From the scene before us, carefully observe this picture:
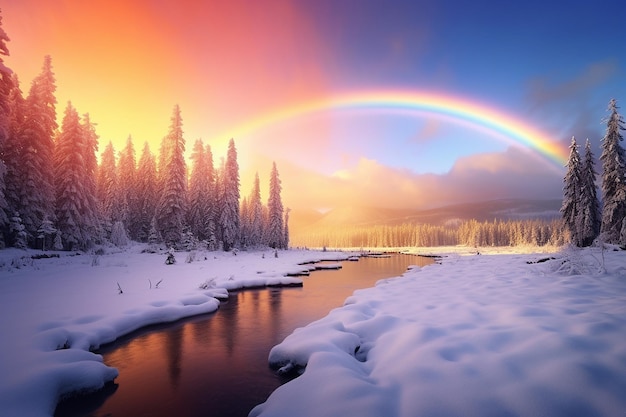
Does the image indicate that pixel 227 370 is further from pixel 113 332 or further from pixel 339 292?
pixel 339 292

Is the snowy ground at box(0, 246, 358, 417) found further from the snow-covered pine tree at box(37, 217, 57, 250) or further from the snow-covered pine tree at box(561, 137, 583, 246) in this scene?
the snow-covered pine tree at box(561, 137, 583, 246)

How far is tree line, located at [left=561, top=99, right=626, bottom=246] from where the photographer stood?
3119 centimetres

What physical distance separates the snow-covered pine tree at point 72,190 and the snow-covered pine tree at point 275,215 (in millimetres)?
34568

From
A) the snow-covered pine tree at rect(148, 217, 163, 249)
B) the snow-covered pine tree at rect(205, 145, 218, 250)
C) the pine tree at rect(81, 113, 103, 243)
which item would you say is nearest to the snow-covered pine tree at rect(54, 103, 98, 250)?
the pine tree at rect(81, 113, 103, 243)

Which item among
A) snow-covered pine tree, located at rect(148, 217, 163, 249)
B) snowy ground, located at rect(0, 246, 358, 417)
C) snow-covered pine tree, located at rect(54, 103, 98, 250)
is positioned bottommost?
snowy ground, located at rect(0, 246, 358, 417)

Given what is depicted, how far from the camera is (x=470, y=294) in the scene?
1220cm

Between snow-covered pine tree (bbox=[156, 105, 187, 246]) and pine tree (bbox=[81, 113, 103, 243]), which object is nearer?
pine tree (bbox=[81, 113, 103, 243])

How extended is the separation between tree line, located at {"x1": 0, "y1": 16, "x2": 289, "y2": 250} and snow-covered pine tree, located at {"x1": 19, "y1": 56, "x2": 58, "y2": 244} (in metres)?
0.07

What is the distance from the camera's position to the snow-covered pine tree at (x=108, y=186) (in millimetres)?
48128

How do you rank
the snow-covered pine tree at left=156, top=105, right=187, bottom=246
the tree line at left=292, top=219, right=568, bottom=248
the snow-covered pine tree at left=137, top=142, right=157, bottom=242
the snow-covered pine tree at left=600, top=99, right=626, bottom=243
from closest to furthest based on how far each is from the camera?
the snow-covered pine tree at left=600, top=99, right=626, bottom=243
the snow-covered pine tree at left=156, top=105, right=187, bottom=246
the snow-covered pine tree at left=137, top=142, right=157, bottom=242
the tree line at left=292, top=219, right=568, bottom=248

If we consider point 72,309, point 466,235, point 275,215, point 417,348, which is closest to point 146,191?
point 275,215

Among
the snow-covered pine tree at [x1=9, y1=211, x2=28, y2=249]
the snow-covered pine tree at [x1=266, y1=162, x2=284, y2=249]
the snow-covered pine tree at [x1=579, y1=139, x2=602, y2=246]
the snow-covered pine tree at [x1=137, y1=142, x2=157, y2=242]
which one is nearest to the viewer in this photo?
the snow-covered pine tree at [x1=9, y1=211, x2=28, y2=249]

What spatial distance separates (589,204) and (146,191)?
6599 cm

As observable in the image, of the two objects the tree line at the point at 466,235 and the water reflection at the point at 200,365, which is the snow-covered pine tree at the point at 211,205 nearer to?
the water reflection at the point at 200,365
